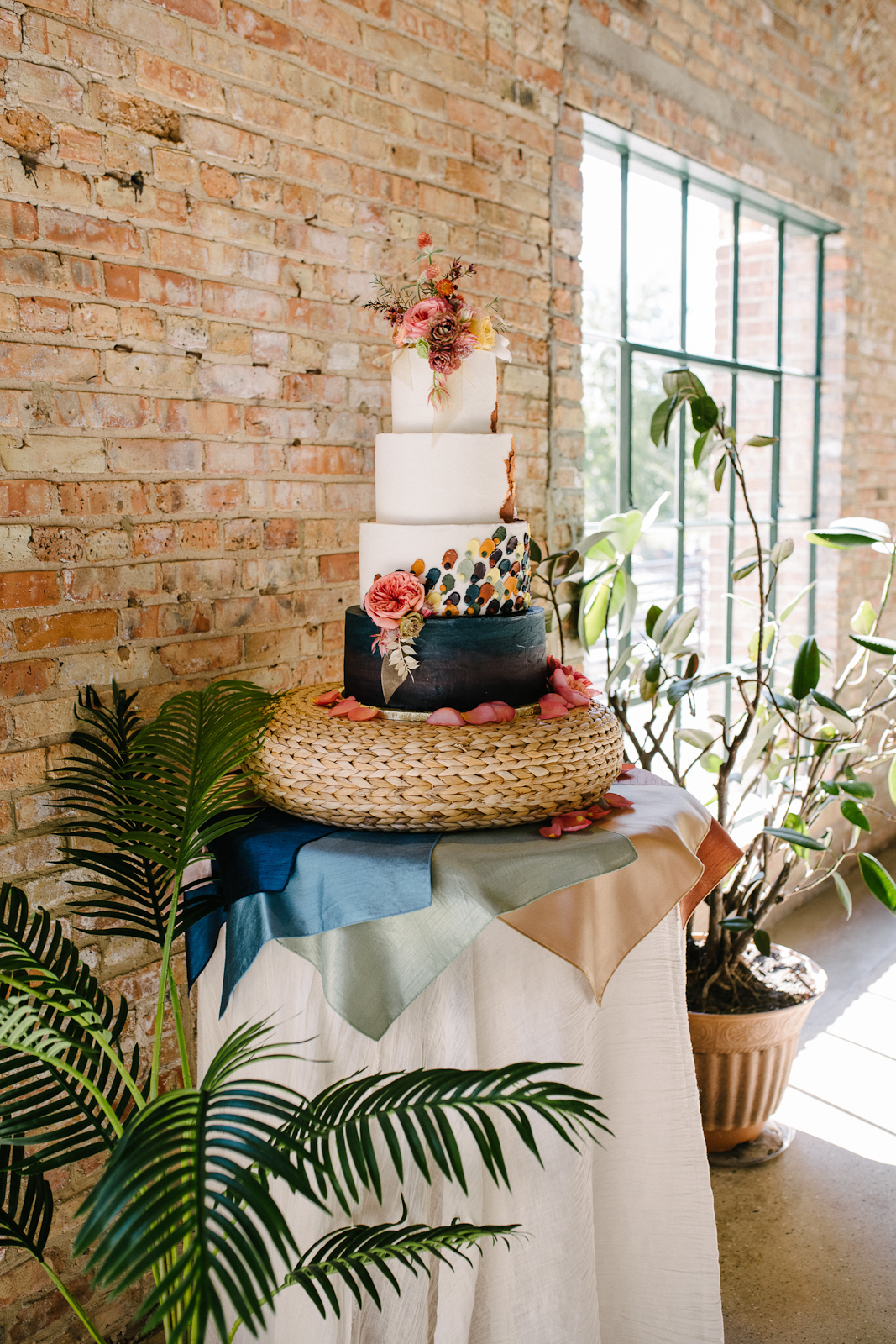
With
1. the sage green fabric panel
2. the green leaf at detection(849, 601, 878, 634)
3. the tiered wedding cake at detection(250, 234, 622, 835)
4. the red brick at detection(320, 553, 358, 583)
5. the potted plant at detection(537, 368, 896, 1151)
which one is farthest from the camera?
the green leaf at detection(849, 601, 878, 634)

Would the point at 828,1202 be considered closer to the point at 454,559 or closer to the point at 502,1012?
the point at 502,1012

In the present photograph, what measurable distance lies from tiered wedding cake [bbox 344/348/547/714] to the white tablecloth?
37 centimetres

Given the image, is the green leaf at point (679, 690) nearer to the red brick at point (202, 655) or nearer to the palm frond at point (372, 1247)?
the red brick at point (202, 655)

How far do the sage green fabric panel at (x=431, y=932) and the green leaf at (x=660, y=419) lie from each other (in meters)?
1.30

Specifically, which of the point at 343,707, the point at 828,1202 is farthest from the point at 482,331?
the point at 828,1202

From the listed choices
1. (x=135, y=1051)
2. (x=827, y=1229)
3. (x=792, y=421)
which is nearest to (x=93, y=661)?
(x=135, y=1051)

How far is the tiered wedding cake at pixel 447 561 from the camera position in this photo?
1481 mm

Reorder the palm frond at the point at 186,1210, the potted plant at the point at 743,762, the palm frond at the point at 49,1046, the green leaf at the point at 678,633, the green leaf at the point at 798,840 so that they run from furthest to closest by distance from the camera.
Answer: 1. the green leaf at the point at 678,633
2. the potted plant at the point at 743,762
3. the green leaf at the point at 798,840
4. the palm frond at the point at 49,1046
5. the palm frond at the point at 186,1210

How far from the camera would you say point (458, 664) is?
1.48 m

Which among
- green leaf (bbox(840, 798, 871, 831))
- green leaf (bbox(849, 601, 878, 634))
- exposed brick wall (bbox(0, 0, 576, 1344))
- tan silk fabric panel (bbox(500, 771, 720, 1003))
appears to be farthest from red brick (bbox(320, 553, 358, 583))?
green leaf (bbox(849, 601, 878, 634))

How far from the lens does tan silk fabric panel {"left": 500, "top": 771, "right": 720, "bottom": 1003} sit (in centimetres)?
129

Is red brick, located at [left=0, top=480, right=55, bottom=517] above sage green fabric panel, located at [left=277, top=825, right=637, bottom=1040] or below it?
above

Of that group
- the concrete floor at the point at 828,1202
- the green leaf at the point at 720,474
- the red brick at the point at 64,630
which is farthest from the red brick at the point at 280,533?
the concrete floor at the point at 828,1202
